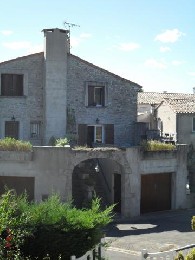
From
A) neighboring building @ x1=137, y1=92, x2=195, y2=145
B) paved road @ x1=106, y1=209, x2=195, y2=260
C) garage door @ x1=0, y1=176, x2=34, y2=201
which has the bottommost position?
paved road @ x1=106, y1=209, x2=195, y2=260

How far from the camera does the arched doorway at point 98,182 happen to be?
30766 mm

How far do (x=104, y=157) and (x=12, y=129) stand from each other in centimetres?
853

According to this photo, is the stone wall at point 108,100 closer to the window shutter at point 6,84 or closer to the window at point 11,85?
the window at point 11,85

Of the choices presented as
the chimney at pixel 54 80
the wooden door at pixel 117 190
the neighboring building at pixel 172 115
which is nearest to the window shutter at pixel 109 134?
the neighboring building at pixel 172 115

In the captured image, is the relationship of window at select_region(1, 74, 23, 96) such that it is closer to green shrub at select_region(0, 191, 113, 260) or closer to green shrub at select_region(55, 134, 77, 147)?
green shrub at select_region(55, 134, 77, 147)

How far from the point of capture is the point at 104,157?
95.7 ft

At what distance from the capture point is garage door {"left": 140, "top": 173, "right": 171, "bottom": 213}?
31.7 metres

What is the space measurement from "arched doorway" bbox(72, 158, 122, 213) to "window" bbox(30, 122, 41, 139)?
429 centimetres

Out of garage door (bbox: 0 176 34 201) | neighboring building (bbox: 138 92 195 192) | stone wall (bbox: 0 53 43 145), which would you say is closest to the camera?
garage door (bbox: 0 176 34 201)

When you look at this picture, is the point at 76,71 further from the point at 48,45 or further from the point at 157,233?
the point at 157,233

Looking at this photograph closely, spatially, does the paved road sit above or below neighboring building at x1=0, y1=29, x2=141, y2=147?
below

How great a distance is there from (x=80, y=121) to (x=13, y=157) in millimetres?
8770

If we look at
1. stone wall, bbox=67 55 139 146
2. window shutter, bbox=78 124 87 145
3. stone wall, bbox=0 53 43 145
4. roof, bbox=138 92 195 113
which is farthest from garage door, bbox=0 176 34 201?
roof, bbox=138 92 195 113

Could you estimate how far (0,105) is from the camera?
109 feet
